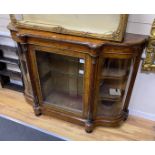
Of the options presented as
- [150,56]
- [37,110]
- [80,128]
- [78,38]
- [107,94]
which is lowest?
[80,128]

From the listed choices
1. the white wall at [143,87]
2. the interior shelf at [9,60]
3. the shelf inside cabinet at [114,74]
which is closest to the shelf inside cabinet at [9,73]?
the interior shelf at [9,60]

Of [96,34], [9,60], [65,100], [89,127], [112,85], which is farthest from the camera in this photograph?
[9,60]

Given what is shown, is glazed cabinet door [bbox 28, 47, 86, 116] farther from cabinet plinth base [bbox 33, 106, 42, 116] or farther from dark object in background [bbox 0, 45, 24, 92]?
dark object in background [bbox 0, 45, 24, 92]

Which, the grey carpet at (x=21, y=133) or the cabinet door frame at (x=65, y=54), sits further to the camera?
the grey carpet at (x=21, y=133)

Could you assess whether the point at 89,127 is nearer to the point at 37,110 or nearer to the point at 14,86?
the point at 37,110

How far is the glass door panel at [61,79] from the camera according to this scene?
1561 mm

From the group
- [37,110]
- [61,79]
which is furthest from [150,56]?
[37,110]

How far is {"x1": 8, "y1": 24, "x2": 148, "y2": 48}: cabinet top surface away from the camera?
1.22 m

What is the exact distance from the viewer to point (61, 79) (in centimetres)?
175

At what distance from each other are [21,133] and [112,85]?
991 millimetres

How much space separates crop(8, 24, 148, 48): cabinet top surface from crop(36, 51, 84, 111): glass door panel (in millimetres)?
184

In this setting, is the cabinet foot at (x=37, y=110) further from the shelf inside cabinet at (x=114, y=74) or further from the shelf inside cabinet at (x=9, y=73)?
the shelf inside cabinet at (x=114, y=74)

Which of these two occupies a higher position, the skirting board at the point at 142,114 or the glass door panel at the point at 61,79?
the glass door panel at the point at 61,79
